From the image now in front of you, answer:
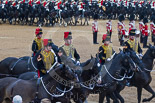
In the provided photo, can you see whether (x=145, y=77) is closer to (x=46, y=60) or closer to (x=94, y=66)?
(x=94, y=66)

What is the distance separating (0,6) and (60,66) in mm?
22190

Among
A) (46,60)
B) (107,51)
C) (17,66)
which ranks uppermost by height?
(46,60)

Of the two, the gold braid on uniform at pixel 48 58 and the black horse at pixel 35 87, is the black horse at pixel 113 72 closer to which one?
the gold braid on uniform at pixel 48 58

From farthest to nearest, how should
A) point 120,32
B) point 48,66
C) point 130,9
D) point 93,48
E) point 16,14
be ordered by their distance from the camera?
point 130,9, point 16,14, point 120,32, point 93,48, point 48,66

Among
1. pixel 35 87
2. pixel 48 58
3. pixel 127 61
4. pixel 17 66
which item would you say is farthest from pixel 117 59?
pixel 17 66

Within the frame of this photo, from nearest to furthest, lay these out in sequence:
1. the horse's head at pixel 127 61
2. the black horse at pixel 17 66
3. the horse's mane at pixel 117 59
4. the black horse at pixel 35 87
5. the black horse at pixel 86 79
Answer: the black horse at pixel 35 87 → the black horse at pixel 86 79 → the horse's head at pixel 127 61 → the horse's mane at pixel 117 59 → the black horse at pixel 17 66

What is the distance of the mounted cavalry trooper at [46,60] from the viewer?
27.4 ft

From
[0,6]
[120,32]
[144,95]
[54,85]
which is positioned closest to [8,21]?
[0,6]

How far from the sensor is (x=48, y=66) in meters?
8.45

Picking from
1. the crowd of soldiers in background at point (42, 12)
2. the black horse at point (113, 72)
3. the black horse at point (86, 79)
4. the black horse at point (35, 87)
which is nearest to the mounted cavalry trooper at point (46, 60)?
the black horse at point (86, 79)

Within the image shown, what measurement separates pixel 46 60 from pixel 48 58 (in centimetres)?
6

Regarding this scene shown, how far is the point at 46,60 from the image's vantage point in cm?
838

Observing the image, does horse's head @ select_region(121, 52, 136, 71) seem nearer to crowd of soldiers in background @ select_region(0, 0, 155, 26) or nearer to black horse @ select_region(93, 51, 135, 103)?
black horse @ select_region(93, 51, 135, 103)

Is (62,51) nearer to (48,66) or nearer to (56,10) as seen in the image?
(48,66)
